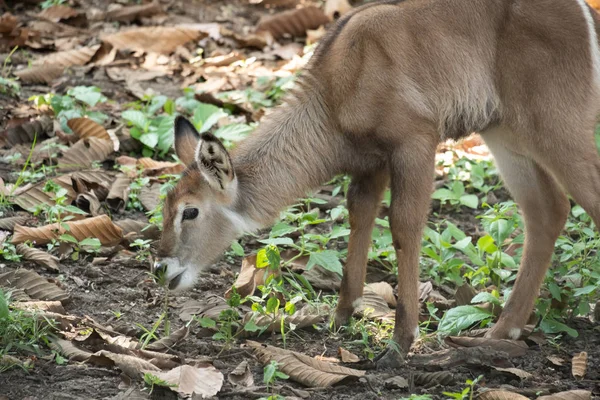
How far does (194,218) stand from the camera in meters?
6.14

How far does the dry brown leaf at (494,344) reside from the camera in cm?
592

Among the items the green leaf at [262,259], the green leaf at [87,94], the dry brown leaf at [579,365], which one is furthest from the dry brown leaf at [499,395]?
the green leaf at [87,94]

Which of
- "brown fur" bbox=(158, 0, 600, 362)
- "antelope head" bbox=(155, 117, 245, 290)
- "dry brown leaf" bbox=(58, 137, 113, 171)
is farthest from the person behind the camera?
"dry brown leaf" bbox=(58, 137, 113, 171)

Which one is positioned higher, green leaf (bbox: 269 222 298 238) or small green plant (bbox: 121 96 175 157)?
green leaf (bbox: 269 222 298 238)

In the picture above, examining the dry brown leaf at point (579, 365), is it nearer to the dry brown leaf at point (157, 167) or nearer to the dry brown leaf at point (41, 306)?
the dry brown leaf at point (41, 306)

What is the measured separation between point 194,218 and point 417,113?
1.62 metres

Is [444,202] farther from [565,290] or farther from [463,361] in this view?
[463,361]

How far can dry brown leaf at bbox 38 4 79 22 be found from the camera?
1114 cm

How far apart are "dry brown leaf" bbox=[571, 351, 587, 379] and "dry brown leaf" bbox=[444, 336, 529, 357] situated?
361 mm

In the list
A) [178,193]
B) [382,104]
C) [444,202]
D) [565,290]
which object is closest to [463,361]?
[565,290]

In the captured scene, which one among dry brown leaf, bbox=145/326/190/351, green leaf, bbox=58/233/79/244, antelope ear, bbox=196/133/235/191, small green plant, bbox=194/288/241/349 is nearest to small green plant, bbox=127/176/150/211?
green leaf, bbox=58/233/79/244

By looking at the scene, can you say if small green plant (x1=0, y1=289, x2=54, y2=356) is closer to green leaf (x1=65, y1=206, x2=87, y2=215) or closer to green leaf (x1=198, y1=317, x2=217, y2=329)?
green leaf (x1=198, y1=317, x2=217, y2=329)

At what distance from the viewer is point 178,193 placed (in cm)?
611

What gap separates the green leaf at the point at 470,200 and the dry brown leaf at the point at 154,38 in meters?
4.50
